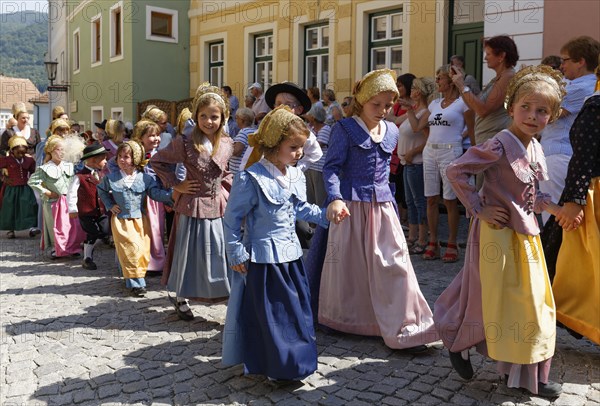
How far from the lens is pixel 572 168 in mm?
3951

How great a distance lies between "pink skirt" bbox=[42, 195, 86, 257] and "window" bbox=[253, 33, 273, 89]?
7.65 m

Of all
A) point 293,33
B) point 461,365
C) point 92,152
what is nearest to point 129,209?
point 92,152

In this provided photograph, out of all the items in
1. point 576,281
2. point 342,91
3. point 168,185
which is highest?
point 342,91

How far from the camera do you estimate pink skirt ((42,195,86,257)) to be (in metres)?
8.20

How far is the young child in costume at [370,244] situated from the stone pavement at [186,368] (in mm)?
178

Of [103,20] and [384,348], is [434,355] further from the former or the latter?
[103,20]

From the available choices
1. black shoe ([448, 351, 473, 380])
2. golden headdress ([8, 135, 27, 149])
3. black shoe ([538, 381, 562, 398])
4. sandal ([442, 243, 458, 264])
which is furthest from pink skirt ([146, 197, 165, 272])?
black shoe ([538, 381, 562, 398])

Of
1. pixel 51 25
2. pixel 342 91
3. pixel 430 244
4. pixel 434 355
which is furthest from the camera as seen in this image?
pixel 51 25

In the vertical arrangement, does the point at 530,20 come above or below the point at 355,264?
above

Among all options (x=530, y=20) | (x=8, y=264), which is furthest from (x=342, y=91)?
(x=8, y=264)

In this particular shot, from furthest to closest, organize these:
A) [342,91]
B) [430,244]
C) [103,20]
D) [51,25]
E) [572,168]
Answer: [51,25] → [103,20] → [342,91] → [430,244] → [572,168]

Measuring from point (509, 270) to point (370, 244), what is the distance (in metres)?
1.15

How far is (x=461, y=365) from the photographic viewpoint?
372 centimetres

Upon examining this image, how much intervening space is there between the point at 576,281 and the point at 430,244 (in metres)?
3.21
